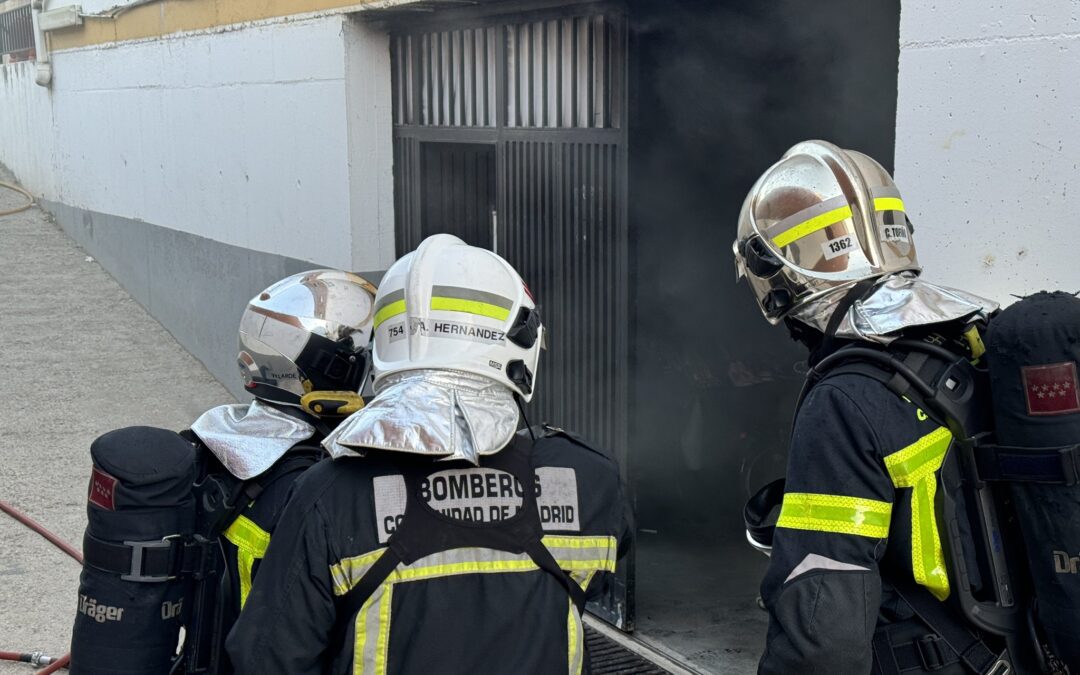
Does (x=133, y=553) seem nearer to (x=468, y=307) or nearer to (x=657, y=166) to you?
(x=468, y=307)

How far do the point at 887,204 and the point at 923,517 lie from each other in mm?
718

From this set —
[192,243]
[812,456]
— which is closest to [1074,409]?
[812,456]

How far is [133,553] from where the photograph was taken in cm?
252

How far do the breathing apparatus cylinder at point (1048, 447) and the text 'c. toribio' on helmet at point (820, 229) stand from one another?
1.37 ft

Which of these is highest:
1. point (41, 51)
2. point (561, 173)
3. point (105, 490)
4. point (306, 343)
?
point (41, 51)

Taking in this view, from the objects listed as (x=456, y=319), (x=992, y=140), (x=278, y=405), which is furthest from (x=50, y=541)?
(x=992, y=140)

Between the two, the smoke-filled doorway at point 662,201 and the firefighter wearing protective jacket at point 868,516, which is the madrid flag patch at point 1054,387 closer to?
the firefighter wearing protective jacket at point 868,516

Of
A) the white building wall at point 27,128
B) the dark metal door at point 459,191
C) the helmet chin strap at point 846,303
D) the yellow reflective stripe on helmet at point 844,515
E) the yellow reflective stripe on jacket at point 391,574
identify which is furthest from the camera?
the white building wall at point 27,128

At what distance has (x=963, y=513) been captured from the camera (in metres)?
2.26

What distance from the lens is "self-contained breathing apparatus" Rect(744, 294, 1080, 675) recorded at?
2.12 m

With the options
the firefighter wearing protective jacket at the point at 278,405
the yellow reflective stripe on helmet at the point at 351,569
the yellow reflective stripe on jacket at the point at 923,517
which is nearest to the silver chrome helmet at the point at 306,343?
the firefighter wearing protective jacket at the point at 278,405

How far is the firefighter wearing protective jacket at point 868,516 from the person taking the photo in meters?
2.18

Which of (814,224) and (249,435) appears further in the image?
(249,435)

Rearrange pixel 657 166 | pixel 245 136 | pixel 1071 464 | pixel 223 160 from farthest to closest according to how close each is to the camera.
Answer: pixel 223 160 < pixel 245 136 < pixel 657 166 < pixel 1071 464
